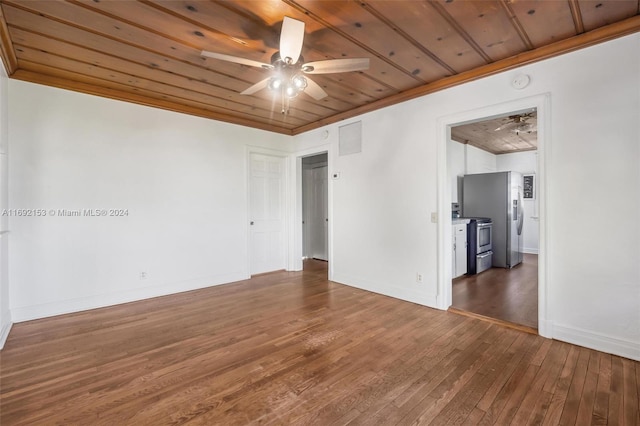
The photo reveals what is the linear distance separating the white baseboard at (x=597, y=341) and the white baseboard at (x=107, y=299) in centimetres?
424

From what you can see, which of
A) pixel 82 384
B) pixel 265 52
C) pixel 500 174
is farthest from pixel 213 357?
pixel 500 174

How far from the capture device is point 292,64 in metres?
2.42

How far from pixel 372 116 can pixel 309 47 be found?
178cm

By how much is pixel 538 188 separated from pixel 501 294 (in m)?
1.64

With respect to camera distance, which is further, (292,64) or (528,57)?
(528,57)

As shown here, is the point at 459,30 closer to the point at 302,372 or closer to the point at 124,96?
the point at 302,372

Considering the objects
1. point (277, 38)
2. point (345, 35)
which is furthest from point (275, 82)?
point (345, 35)

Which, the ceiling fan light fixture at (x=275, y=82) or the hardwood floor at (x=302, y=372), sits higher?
the ceiling fan light fixture at (x=275, y=82)

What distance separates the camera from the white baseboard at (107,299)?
3127 millimetres

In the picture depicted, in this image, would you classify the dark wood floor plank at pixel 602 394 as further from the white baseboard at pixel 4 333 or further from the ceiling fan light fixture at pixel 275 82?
the white baseboard at pixel 4 333

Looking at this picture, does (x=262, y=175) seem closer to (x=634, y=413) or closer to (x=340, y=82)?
(x=340, y=82)

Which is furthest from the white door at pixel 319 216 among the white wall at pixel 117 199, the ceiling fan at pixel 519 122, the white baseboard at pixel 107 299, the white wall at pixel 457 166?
the ceiling fan at pixel 519 122

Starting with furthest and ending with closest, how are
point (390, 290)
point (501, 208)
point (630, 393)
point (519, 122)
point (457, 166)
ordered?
point (457, 166) → point (501, 208) → point (519, 122) → point (390, 290) → point (630, 393)

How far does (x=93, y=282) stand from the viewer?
350 centimetres
